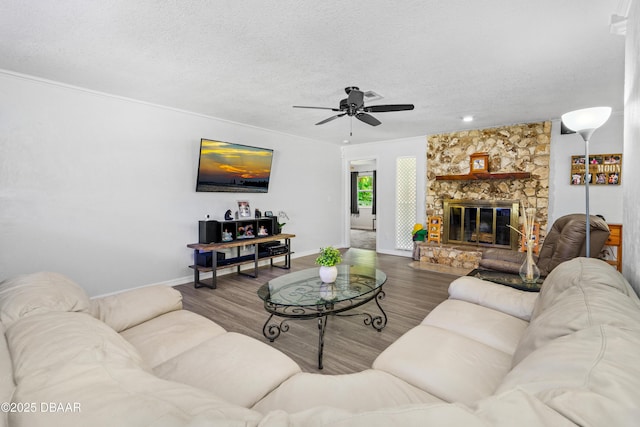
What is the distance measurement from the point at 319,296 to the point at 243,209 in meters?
2.90

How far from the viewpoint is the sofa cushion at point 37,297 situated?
124 centimetres

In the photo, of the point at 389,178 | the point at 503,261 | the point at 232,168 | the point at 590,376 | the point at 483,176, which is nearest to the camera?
the point at 590,376

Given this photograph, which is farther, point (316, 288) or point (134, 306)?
point (316, 288)

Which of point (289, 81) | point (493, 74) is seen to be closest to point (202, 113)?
point (289, 81)

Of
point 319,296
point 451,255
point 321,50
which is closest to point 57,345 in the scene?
point 319,296

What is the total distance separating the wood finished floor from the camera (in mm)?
2418

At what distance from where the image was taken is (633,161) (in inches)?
63.7

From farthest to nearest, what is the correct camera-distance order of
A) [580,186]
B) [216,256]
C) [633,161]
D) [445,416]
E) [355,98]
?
[580,186] → [216,256] → [355,98] → [633,161] → [445,416]

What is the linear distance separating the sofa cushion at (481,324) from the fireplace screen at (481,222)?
3828mm

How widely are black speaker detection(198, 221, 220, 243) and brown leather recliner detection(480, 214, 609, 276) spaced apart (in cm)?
358

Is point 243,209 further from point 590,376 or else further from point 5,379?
point 590,376

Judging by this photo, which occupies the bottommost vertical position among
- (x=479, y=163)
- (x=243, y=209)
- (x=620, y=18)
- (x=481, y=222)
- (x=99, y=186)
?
(x=481, y=222)

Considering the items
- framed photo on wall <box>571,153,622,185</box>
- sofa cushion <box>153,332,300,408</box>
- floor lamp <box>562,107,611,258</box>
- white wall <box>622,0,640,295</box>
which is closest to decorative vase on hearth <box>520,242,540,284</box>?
white wall <box>622,0,640,295</box>

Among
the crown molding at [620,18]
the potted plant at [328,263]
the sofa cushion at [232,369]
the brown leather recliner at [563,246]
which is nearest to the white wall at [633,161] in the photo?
the crown molding at [620,18]
